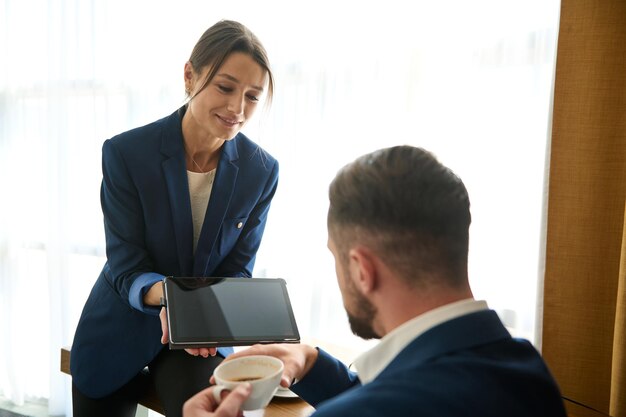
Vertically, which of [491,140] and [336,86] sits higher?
[336,86]

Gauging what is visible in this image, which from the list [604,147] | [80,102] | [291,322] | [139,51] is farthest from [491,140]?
[80,102]

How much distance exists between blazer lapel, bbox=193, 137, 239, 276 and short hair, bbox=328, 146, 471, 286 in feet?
2.71

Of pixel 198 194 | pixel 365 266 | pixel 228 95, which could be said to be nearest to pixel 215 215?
pixel 198 194

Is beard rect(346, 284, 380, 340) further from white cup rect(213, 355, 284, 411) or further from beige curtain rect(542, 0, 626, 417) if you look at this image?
beige curtain rect(542, 0, 626, 417)

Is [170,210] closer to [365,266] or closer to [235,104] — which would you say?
[235,104]

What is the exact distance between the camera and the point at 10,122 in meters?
3.18

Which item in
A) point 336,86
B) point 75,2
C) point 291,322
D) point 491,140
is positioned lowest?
point 291,322

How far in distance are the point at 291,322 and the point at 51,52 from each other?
85.5 inches

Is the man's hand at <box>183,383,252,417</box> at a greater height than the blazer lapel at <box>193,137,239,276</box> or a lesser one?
lesser

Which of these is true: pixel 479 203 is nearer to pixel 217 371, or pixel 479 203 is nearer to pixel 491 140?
pixel 491 140

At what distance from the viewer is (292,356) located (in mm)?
1234

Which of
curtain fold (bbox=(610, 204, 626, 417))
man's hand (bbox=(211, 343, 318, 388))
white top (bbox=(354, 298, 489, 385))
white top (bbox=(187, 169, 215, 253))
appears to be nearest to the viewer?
white top (bbox=(354, 298, 489, 385))

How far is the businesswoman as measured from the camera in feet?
5.42

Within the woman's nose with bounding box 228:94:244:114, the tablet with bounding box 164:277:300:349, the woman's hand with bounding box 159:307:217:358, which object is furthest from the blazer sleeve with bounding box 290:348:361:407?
the woman's nose with bounding box 228:94:244:114
